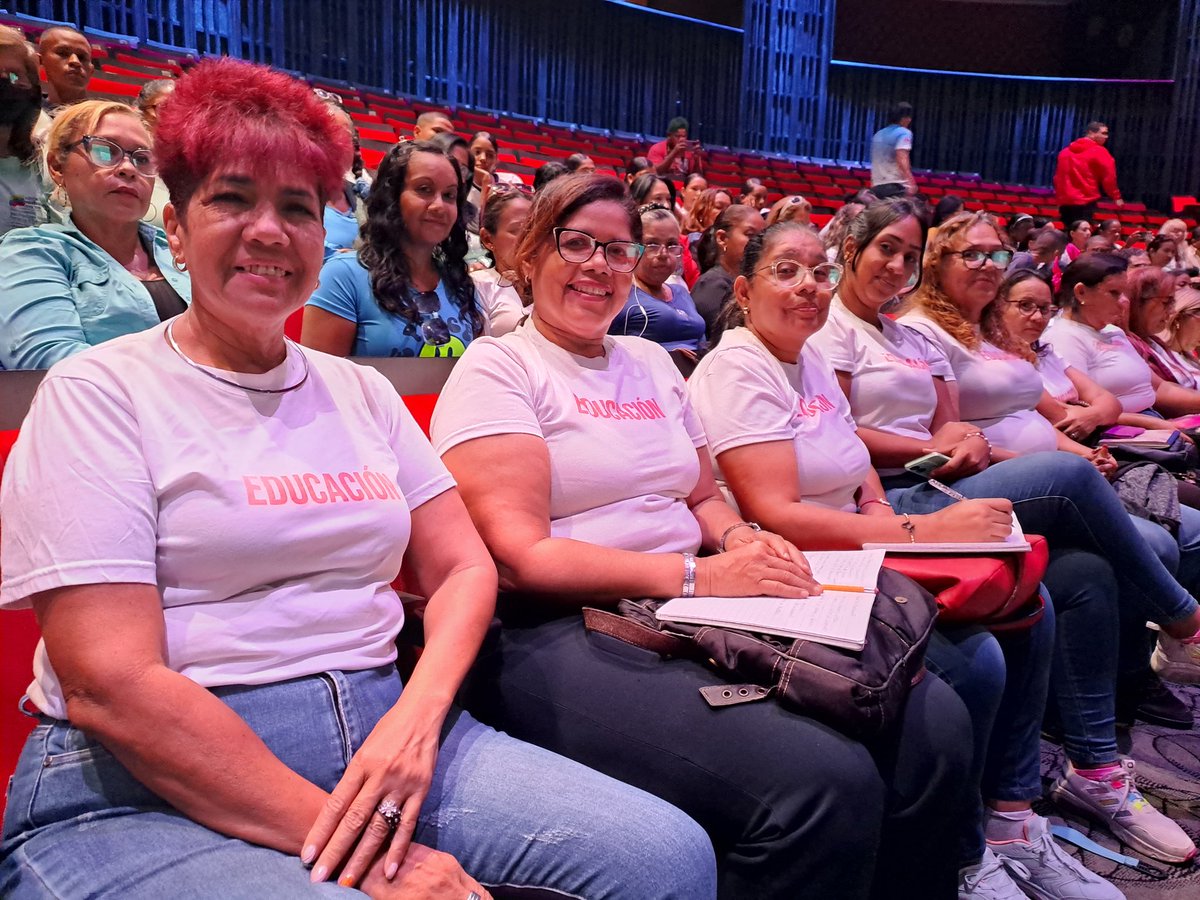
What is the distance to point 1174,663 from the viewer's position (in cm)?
246

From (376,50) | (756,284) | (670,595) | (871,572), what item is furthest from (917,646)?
(376,50)

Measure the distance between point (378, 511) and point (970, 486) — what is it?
159 cm

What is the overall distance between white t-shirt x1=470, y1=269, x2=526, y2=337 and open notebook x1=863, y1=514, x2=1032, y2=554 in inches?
59.3

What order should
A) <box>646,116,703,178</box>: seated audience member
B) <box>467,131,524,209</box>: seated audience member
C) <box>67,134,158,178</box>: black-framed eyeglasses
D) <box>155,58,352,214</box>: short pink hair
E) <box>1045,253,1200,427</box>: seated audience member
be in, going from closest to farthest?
<box>155,58,352,214</box>: short pink hair
<box>67,134,158,178</box>: black-framed eyeglasses
<box>1045,253,1200,427</box>: seated audience member
<box>467,131,524,209</box>: seated audience member
<box>646,116,703,178</box>: seated audience member

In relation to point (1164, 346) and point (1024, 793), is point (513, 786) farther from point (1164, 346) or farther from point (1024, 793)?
point (1164, 346)

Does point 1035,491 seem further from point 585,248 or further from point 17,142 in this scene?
point 17,142

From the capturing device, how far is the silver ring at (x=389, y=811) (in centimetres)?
90

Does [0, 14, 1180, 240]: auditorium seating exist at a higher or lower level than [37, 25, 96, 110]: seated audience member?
higher

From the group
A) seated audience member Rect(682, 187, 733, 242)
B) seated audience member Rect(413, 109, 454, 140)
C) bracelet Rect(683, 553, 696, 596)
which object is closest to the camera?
bracelet Rect(683, 553, 696, 596)

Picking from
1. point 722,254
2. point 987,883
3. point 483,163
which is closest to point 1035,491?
point 987,883

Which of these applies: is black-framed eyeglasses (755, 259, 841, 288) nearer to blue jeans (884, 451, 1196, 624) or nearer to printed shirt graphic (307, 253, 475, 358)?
blue jeans (884, 451, 1196, 624)

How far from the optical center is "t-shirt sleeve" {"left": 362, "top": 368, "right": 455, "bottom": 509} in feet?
3.85

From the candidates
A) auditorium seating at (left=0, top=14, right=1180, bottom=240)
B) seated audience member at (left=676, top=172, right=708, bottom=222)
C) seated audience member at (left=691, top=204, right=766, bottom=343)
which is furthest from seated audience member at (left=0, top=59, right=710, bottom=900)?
auditorium seating at (left=0, top=14, right=1180, bottom=240)

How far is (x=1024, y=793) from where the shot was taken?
5.63ft
